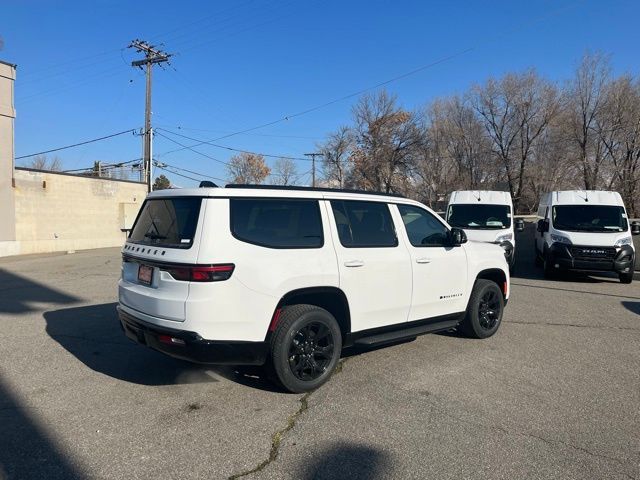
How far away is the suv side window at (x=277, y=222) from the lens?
4.14 m

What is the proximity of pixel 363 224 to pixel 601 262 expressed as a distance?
29.4 feet

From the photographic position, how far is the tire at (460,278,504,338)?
614 centimetres

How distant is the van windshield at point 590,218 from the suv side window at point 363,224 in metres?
8.95

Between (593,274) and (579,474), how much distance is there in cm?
1244

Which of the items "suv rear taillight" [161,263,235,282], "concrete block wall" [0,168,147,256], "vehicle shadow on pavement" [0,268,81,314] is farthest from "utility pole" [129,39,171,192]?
"suv rear taillight" [161,263,235,282]

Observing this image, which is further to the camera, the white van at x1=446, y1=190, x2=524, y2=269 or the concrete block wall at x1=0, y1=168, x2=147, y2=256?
the concrete block wall at x1=0, y1=168, x2=147, y2=256

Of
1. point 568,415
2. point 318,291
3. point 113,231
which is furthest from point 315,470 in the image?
point 113,231

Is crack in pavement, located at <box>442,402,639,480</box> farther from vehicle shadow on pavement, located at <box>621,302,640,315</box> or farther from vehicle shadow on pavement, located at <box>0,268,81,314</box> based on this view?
vehicle shadow on pavement, located at <box>0,268,81,314</box>

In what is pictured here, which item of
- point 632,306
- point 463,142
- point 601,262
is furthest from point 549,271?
point 463,142

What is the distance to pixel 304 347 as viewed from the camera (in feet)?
14.5

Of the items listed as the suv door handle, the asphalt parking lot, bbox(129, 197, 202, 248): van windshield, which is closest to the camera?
the asphalt parking lot

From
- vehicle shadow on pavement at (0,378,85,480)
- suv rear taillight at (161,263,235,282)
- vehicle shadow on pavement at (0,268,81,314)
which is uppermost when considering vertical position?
suv rear taillight at (161,263,235,282)

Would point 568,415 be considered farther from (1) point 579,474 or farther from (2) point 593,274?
(2) point 593,274

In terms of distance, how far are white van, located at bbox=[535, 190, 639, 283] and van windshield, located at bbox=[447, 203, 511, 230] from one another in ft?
3.27
